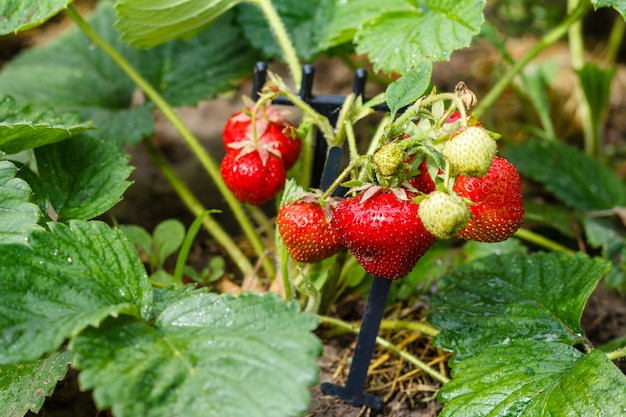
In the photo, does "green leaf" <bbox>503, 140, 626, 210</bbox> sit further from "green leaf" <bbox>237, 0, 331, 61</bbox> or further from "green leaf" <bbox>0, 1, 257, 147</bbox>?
"green leaf" <bbox>0, 1, 257, 147</bbox>

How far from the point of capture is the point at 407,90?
1.04 m

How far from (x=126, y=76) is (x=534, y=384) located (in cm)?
149

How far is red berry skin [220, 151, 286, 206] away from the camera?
124 centimetres

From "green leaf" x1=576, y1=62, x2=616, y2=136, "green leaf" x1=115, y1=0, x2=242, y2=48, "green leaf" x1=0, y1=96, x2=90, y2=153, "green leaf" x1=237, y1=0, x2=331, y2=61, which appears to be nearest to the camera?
"green leaf" x1=0, y1=96, x2=90, y2=153

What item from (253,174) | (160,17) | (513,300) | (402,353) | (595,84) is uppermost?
(160,17)

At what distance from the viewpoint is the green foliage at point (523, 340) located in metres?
1.04

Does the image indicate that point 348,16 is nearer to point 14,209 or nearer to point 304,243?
point 304,243

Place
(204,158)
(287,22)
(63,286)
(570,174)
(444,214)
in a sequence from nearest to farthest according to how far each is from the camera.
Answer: (444,214) → (63,286) → (204,158) → (287,22) → (570,174)

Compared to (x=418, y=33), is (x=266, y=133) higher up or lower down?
lower down

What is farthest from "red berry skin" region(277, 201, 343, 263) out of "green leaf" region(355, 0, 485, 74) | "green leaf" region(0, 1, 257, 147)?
"green leaf" region(0, 1, 257, 147)

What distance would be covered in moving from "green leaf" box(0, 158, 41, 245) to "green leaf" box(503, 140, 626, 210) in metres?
1.34

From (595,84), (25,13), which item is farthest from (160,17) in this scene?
(595,84)

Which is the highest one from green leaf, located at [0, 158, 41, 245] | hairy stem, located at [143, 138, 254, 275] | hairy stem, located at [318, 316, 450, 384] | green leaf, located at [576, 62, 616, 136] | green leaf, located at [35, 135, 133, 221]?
green leaf, located at [0, 158, 41, 245]

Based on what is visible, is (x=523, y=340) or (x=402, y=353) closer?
(x=523, y=340)
